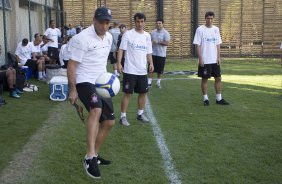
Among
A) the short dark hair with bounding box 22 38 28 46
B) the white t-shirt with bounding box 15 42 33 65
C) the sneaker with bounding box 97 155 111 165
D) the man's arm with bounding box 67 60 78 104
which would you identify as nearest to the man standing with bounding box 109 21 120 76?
the white t-shirt with bounding box 15 42 33 65

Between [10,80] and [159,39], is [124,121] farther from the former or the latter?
[159,39]

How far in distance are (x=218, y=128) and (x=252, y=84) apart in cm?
613

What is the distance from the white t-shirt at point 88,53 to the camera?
4.87 m

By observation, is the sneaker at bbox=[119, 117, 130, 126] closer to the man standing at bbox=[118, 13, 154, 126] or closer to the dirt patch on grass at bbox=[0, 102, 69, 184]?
the man standing at bbox=[118, 13, 154, 126]

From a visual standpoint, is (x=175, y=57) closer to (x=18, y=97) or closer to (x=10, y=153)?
(x=18, y=97)

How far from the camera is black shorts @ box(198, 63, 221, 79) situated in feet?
30.8

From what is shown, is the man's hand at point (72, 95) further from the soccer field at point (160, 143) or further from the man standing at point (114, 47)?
the man standing at point (114, 47)

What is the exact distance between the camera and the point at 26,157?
566cm

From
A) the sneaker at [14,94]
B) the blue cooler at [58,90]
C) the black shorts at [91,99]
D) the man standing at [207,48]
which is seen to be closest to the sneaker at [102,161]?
the black shorts at [91,99]

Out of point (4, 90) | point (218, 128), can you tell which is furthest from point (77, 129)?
point (4, 90)

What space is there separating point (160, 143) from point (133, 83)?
154 centimetres

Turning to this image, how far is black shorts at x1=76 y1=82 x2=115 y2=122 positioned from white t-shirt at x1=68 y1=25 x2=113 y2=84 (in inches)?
3.0

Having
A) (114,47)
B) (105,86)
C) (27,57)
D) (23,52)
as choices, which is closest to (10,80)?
(23,52)

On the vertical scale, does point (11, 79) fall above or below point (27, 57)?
below
